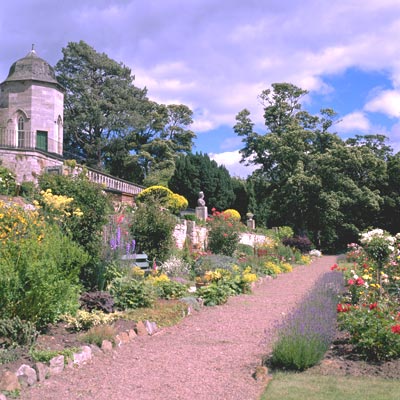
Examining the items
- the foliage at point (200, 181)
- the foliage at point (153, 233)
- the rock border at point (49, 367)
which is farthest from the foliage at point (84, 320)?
the foliage at point (200, 181)

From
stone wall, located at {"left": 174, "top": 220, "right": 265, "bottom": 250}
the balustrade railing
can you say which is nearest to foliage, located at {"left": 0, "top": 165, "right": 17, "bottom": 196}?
stone wall, located at {"left": 174, "top": 220, "right": 265, "bottom": 250}

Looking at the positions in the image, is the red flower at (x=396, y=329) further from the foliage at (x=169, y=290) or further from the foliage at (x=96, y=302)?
the foliage at (x=169, y=290)

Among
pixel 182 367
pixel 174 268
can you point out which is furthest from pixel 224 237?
pixel 182 367

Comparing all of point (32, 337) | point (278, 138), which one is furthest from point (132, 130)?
point (32, 337)

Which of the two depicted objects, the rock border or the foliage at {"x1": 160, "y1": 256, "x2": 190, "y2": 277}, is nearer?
the rock border

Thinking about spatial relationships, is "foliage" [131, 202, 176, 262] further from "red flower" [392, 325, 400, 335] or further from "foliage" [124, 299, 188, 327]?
"red flower" [392, 325, 400, 335]

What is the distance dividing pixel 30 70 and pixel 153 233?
17.7m

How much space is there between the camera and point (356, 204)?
3158 cm

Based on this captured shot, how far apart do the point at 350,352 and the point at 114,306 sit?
3620mm

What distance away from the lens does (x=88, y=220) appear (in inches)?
341

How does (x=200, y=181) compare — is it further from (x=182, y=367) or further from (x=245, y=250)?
(x=182, y=367)

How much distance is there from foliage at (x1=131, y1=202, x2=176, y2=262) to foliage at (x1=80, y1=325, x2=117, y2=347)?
663cm

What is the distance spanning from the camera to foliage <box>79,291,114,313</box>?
22.9ft

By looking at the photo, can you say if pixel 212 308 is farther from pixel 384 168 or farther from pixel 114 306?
pixel 384 168
